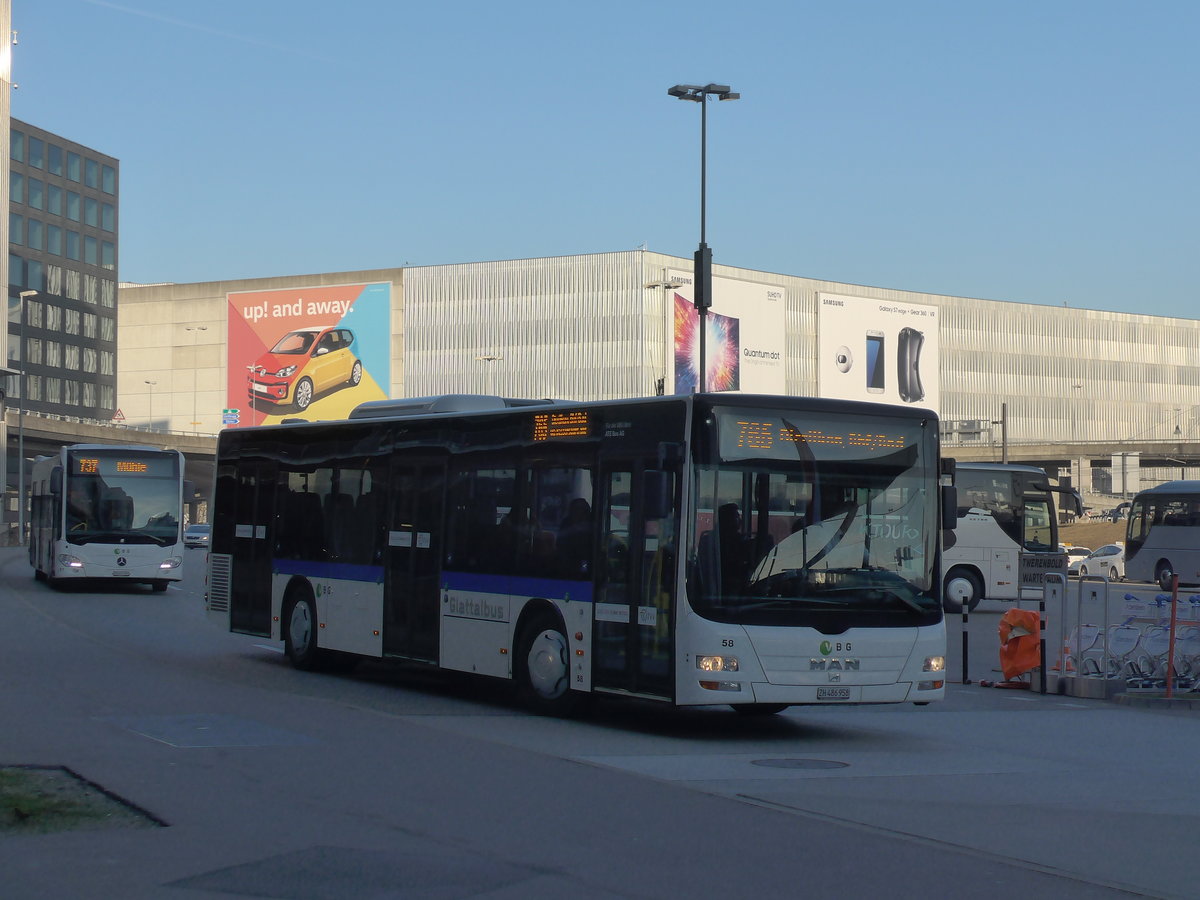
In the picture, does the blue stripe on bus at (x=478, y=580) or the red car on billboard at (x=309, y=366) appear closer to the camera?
the blue stripe on bus at (x=478, y=580)

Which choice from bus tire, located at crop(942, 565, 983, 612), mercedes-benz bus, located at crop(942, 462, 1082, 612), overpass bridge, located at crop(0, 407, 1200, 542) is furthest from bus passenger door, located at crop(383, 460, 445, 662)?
overpass bridge, located at crop(0, 407, 1200, 542)

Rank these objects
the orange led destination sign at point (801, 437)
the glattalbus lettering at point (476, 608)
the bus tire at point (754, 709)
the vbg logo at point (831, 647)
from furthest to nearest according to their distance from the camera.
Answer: the glattalbus lettering at point (476, 608) < the bus tire at point (754, 709) < the orange led destination sign at point (801, 437) < the vbg logo at point (831, 647)

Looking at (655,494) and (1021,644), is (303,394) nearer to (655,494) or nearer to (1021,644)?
(1021,644)

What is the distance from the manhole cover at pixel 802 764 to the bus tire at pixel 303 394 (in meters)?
106

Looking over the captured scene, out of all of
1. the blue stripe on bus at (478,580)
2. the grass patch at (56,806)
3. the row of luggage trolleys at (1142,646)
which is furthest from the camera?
the row of luggage trolleys at (1142,646)

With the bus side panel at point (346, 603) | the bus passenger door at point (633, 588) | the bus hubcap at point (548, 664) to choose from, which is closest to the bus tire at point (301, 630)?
the bus side panel at point (346, 603)

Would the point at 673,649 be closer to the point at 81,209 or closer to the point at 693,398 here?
the point at 693,398

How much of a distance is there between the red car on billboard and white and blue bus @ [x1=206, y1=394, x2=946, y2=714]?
101 metres

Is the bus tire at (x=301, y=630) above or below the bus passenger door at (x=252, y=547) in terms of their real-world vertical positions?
below

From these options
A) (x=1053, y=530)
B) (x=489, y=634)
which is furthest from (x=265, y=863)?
(x=1053, y=530)

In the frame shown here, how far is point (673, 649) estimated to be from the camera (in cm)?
1268

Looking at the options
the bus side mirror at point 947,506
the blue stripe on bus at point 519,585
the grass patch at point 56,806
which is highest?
the bus side mirror at point 947,506

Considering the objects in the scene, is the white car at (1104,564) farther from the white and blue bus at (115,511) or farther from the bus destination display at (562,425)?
the bus destination display at (562,425)

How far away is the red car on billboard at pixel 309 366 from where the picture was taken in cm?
11569
